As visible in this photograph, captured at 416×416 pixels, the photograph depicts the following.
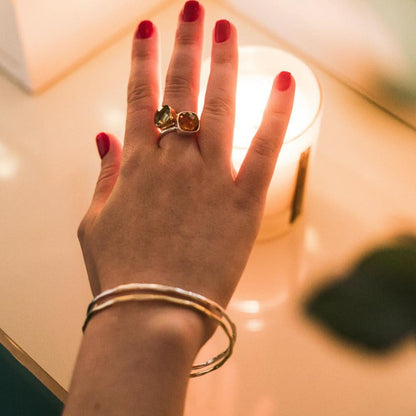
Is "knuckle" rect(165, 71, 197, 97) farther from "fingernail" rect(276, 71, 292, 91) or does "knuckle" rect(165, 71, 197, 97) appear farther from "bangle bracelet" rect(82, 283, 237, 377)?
"bangle bracelet" rect(82, 283, 237, 377)

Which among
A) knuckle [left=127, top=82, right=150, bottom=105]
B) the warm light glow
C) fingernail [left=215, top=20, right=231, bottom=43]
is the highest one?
fingernail [left=215, top=20, right=231, bottom=43]

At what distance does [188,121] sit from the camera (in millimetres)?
645

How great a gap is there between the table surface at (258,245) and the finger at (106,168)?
106 mm

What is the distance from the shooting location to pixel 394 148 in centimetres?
83

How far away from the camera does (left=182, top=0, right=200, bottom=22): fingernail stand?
684mm

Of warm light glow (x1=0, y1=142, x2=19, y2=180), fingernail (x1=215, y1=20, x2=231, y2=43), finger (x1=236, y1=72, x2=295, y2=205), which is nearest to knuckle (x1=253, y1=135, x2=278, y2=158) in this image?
finger (x1=236, y1=72, x2=295, y2=205)

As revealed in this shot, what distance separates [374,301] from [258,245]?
13cm

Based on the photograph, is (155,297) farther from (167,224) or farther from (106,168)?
(106,168)

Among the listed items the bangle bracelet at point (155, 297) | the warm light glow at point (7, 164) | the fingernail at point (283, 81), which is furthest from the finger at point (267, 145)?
the warm light glow at point (7, 164)

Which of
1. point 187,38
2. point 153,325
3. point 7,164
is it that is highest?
point 187,38

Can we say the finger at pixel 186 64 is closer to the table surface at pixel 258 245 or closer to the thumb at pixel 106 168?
the thumb at pixel 106 168

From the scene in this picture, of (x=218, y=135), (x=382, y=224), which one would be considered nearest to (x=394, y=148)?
(x=382, y=224)

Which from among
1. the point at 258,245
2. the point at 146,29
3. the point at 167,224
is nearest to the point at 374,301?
the point at 258,245

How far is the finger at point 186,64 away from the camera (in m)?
0.67
